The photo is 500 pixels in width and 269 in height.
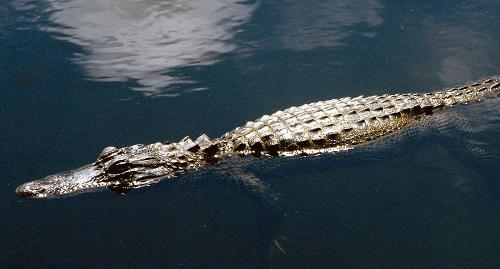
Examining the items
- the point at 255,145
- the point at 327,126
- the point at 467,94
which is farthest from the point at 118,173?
the point at 467,94

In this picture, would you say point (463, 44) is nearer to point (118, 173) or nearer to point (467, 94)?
point (467, 94)

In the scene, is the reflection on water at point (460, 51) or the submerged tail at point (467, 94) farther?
the reflection on water at point (460, 51)

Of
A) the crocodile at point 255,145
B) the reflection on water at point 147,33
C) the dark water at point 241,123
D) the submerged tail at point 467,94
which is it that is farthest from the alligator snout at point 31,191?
the submerged tail at point 467,94

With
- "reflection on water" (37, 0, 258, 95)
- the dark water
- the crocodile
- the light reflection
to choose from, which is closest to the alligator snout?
the crocodile

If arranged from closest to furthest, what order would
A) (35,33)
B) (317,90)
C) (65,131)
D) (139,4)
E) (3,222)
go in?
1. (3,222)
2. (65,131)
3. (317,90)
4. (35,33)
5. (139,4)

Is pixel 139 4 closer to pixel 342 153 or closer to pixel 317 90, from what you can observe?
pixel 317 90

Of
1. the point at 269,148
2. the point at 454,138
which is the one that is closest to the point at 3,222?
the point at 269,148

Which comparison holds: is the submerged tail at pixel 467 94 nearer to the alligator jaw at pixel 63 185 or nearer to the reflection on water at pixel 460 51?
the reflection on water at pixel 460 51
